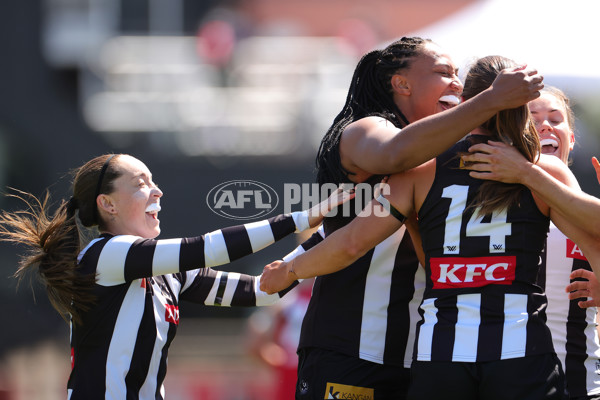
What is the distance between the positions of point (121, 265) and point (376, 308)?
906 millimetres

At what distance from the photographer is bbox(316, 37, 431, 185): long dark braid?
9.11 feet

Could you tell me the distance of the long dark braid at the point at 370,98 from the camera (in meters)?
2.78

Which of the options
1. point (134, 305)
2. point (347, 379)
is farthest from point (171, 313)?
point (347, 379)

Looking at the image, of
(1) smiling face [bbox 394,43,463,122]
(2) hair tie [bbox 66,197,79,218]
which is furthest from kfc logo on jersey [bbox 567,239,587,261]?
(2) hair tie [bbox 66,197,79,218]

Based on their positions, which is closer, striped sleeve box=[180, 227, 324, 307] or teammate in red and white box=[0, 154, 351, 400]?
teammate in red and white box=[0, 154, 351, 400]

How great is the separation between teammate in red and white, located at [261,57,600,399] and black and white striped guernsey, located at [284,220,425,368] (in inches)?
11.9

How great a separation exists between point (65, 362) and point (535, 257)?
7.97m

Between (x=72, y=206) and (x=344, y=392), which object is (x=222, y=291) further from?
(x=344, y=392)

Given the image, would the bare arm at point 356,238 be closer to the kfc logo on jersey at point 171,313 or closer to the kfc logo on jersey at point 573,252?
the kfc logo on jersey at point 171,313

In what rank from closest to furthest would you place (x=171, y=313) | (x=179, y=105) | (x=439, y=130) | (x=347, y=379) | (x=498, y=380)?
1. (x=498, y=380)
2. (x=439, y=130)
3. (x=347, y=379)
4. (x=171, y=313)
5. (x=179, y=105)

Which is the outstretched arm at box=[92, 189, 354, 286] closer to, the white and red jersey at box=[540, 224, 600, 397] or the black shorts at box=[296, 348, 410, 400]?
the black shorts at box=[296, 348, 410, 400]

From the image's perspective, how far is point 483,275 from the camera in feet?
7.50

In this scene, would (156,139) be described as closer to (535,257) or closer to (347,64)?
(347,64)

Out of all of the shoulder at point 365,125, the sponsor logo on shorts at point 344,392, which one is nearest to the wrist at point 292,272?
the sponsor logo on shorts at point 344,392
